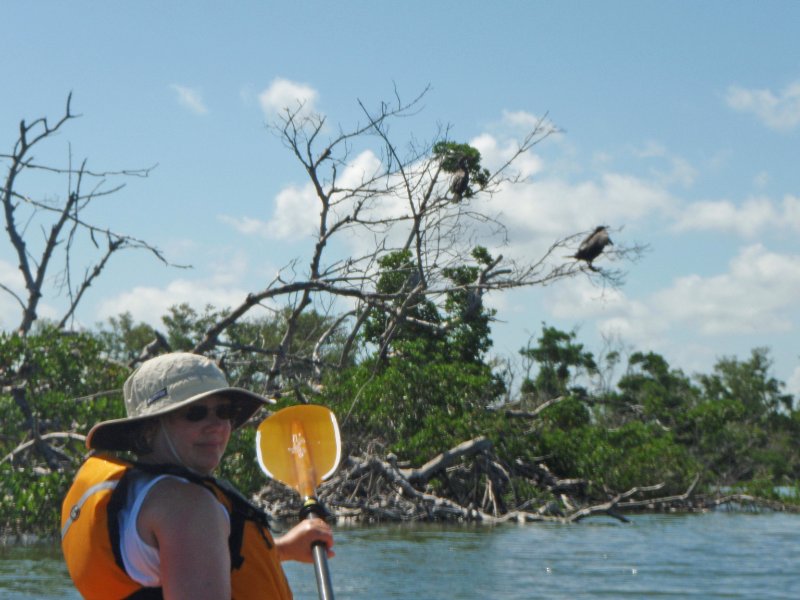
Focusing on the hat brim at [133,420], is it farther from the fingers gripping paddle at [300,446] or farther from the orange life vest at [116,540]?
the fingers gripping paddle at [300,446]

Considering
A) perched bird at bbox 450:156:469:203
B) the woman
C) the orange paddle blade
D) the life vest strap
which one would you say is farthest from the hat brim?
perched bird at bbox 450:156:469:203

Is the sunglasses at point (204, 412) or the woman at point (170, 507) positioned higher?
the sunglasses at point (204, 412)

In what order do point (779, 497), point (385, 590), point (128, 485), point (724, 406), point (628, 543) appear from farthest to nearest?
point (724, 406), point (779, 497), point (628, 543), point (385, 590), point (128, 485)

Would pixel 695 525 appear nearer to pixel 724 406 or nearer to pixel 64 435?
pixel 724 406

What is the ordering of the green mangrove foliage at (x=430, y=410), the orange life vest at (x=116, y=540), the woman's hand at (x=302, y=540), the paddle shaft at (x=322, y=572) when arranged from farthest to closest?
1. the green mangrove foliage at (x=430, y=410)
2. the woman's hand at (x=302, y=540)
3. the paddle shaft at (x=322, y=572)
4. the orange life vest at (x=116, y=540)

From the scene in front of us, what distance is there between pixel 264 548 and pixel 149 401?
1.26 ft

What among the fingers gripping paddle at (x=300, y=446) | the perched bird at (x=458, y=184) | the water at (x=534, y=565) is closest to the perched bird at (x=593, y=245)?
the perched bird at (x=458, y=184)

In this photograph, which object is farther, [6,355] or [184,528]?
[6,355]

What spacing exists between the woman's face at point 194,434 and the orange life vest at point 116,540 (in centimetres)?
9

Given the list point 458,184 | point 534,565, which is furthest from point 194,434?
point 534,565

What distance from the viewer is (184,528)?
197cm

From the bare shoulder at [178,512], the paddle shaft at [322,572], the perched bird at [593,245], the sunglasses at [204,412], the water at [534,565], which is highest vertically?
the perched bird at [593,245]

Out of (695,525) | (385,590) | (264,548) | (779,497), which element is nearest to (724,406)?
(779,497)

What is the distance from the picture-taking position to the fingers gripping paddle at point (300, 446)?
323cm
